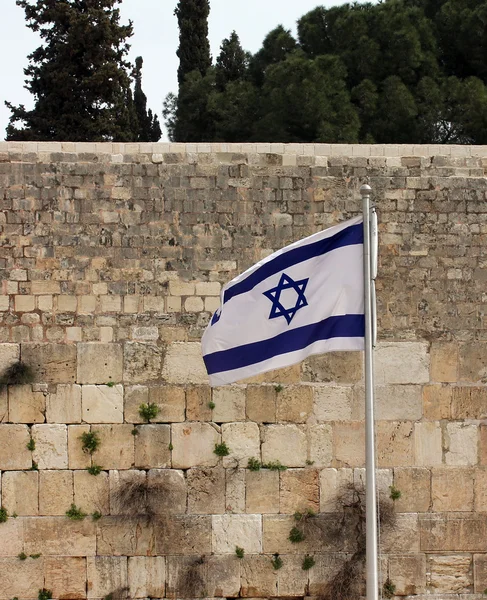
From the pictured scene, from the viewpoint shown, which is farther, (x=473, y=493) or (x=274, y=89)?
(x=274, y=89)

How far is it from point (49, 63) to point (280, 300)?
1183 cm

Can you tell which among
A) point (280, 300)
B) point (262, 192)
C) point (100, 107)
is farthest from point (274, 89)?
point (280, 300)

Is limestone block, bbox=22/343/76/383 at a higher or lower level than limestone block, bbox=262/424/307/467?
higher

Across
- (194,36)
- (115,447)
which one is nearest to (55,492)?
(115,447)

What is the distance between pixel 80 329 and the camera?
788 cm

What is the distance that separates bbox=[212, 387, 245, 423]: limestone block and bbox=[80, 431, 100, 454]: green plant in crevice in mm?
909

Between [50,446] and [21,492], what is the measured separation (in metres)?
0.41

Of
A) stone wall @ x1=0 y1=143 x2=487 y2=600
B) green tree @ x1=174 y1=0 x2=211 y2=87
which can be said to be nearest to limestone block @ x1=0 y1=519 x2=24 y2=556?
stone wall @ x1=0 y1=143 x2=487 y2=600

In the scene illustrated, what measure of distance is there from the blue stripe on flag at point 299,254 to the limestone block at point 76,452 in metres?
2.45

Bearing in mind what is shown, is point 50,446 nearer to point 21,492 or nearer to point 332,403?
point 21,492

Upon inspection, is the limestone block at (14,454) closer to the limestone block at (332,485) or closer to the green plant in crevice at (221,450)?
the green plant in crevice at (221,450)

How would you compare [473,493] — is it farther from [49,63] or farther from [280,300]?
[49,63]

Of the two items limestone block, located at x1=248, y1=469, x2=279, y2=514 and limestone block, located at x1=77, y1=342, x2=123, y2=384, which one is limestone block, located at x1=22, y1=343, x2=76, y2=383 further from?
limestone block, located at x1=248, y1=469, x2=279, y2=514

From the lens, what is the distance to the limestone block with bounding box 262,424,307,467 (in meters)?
7.89
